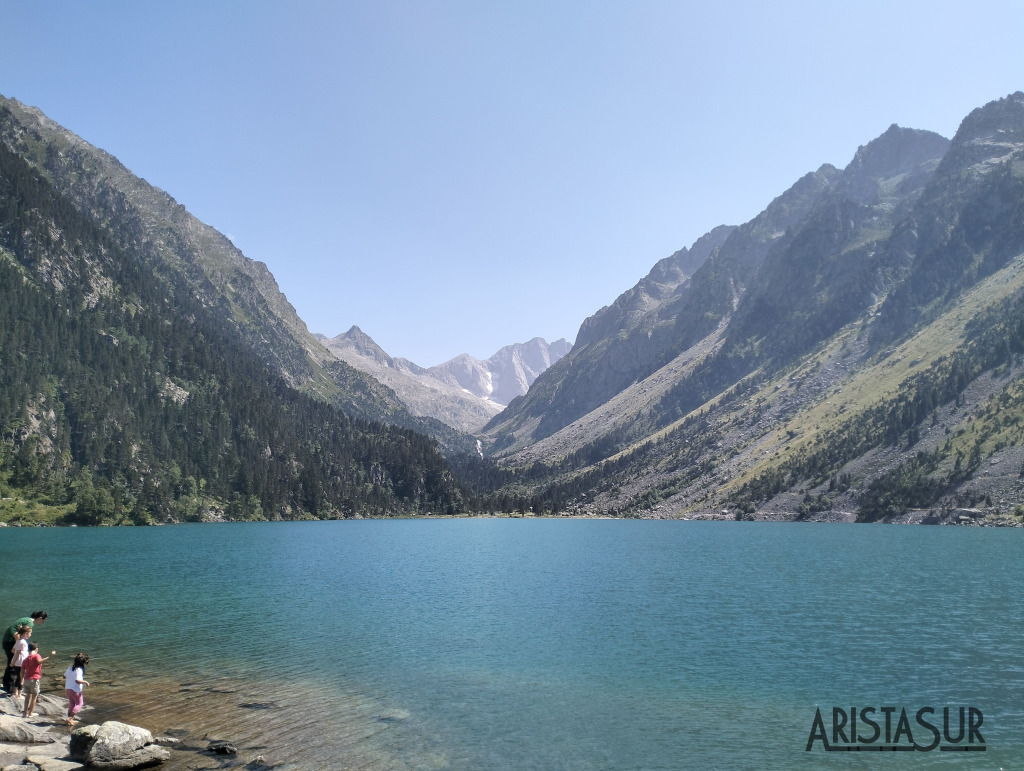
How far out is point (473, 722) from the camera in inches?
1156

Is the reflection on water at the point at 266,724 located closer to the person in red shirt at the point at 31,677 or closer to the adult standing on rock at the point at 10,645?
the person in red shirt at the point at 31,677

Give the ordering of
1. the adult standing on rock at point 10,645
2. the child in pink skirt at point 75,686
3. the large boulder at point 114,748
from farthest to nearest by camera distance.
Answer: the adult standing on rock at point 10,645 → the child in pink skirt at point 75,686 → the large boulder at point 114,748

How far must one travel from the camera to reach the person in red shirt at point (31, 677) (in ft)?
94.7

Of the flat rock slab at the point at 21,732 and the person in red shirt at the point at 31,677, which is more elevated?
the person in red shirt at the point at 31,677

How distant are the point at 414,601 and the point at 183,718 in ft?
111

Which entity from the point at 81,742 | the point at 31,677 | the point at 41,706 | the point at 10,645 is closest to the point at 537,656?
the point at 81,742

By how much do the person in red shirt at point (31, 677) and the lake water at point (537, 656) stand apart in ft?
11.9

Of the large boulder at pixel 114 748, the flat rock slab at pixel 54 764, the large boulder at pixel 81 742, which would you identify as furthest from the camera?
the large boulder at pixel 81 742

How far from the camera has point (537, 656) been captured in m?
41.4

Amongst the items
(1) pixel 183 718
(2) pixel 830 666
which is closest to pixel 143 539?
(1) pixel 183 718

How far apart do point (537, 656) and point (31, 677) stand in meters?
27.9

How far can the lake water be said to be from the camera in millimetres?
26703

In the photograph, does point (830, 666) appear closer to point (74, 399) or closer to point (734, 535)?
point (734, 535)

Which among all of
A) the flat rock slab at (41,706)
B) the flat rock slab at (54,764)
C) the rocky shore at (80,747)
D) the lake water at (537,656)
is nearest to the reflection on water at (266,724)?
the lake water at (537,656)
